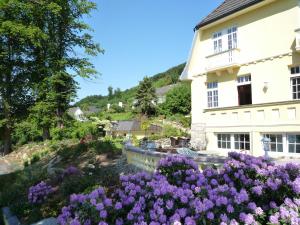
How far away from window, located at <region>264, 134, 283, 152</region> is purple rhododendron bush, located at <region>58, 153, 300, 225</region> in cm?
1028

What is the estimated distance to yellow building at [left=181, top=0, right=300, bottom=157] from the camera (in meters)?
13.5

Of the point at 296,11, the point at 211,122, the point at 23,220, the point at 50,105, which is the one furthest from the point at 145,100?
the point at 23,220

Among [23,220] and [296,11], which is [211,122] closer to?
[296,11]

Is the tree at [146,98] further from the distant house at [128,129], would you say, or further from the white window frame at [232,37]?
the white window frame at [232,37]

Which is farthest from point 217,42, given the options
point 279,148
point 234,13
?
point 279,148

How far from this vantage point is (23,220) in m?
5.78

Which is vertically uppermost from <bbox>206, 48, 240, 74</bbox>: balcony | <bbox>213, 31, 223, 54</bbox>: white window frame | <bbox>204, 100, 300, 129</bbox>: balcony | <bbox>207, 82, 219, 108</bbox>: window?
<bbox>213, 31, 223, 54</bbox>: white window frame

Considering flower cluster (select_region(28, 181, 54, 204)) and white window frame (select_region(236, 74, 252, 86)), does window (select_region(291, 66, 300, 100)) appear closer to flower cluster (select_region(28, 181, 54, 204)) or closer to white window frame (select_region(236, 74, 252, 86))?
white window frame (select_region(236, 74, 252, 86))

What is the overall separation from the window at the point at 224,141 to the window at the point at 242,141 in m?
0.47

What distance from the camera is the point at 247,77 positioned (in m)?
15.9

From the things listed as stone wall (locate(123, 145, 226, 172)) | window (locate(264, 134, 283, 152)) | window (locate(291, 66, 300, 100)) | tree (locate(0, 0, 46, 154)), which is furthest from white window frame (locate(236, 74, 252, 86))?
tree (locate(0, 0, 46, 154))

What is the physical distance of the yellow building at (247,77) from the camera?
13.5 m

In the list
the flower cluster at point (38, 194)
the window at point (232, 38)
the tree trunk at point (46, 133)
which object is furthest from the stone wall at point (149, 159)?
the tree trunk at point (46, 133)

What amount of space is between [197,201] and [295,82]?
12.4m
